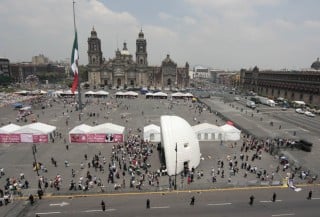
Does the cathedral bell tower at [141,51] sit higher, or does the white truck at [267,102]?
the cathedral bell tower at [141,51]

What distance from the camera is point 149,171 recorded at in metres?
24.0

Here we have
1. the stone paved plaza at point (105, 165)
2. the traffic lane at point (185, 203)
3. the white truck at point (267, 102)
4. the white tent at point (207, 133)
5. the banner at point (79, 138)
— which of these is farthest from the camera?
the white truck at point (267, 102)

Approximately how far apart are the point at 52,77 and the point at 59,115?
12606 centimetres

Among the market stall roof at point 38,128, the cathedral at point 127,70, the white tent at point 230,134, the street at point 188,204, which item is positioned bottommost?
the street at point 188,204

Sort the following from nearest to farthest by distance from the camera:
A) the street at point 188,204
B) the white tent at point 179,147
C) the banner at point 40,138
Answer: the street at point 188,204, the white tent at point 179,147, the banner at point 40,138

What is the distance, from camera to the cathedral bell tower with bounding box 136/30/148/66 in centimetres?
11750

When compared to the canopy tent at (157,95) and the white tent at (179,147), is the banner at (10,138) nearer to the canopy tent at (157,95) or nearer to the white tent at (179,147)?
the white tent at (179,147)

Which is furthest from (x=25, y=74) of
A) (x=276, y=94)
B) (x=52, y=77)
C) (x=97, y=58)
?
(x=276, y=94)

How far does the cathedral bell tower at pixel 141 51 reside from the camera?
118 metres

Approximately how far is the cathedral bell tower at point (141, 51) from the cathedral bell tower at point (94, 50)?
17.0 meters

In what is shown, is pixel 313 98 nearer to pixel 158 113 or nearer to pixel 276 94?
pixel 276 94

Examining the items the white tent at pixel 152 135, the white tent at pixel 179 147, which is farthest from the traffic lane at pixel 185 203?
the white tent at pixel 152 135

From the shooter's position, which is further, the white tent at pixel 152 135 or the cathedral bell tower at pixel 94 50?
the cathedral bell tower at pixel 94 50

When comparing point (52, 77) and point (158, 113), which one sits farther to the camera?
point (52, 77)
